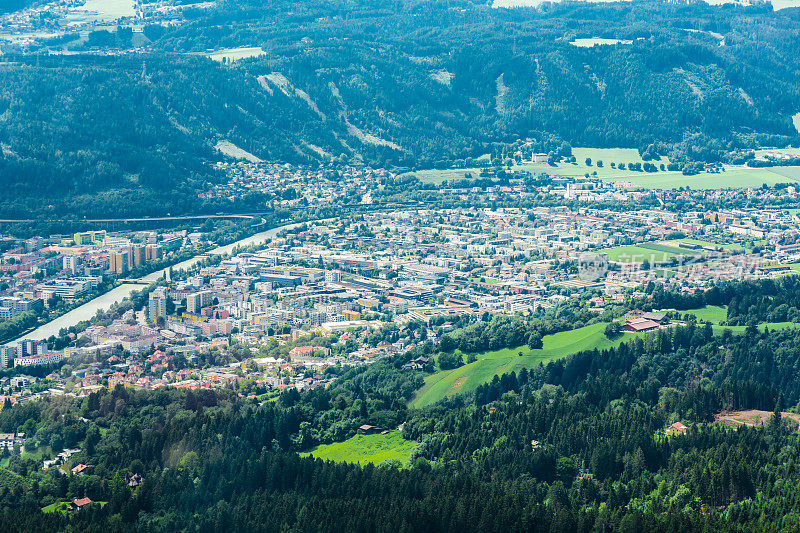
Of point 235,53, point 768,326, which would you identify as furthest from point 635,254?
point 235,53

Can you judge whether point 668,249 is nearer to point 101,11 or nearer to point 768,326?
point 768,326

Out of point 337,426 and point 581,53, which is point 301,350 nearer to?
point 337,426

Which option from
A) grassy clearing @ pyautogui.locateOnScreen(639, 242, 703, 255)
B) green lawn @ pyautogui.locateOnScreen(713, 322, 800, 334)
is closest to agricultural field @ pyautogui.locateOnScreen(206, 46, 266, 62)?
grassy clearing @ pyautogui.locateOnScreen(639, 242, 703, 255)

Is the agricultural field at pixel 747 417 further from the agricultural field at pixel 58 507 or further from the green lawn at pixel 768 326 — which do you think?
the agricultural field at pixel 58 507

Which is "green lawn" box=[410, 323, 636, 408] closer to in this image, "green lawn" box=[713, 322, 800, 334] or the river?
"green lawn" box=[713, 322, 800, 334]

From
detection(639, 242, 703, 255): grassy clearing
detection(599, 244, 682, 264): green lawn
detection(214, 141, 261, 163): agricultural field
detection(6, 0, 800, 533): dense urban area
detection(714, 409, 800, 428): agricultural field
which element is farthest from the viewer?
detection(214, 141, 261, 163): agricultural field

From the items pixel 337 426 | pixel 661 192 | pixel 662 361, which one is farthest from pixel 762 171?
pixel 337 426
